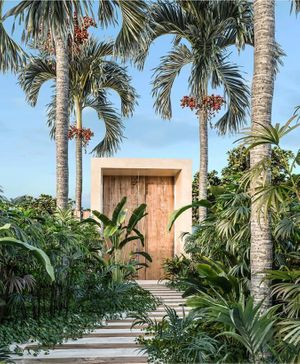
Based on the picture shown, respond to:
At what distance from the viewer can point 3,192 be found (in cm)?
598

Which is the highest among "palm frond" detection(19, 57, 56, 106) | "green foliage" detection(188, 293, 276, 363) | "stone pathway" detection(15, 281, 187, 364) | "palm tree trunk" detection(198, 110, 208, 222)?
"palm frond" detection(19, 57, 56, 106)

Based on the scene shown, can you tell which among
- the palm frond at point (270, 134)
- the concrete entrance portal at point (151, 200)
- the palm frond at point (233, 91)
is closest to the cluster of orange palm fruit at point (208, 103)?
the palm frond at point (233, 91)

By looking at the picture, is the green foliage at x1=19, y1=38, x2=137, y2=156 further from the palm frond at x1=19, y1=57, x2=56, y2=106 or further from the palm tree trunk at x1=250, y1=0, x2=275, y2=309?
the palm tree trunk at x1=250, y1=0, x2=275, y2=309

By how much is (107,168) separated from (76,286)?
14.3ft

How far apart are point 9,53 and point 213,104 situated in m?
4.09

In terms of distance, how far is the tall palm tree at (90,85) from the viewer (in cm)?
1362

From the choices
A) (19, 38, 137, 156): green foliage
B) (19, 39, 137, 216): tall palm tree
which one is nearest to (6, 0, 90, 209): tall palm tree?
(19, 39, 137, 216): tall palm tree

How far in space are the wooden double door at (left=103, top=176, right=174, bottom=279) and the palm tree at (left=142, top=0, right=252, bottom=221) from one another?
1501 millimetres

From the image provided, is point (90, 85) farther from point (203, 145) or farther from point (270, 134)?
point (270, 134)

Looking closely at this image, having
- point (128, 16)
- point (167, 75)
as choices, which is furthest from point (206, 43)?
point (128, 16)

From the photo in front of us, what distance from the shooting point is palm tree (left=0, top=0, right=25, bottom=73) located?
9.08 meters

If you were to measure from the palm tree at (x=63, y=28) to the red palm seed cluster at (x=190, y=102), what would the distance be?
7.27 feet

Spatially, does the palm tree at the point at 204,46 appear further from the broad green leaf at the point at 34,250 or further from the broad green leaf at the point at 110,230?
the broad green leaf at the point at 34,250

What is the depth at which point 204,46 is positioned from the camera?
34.6 ft
